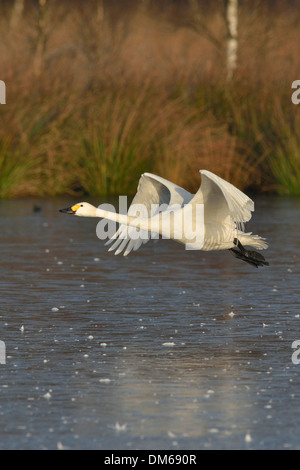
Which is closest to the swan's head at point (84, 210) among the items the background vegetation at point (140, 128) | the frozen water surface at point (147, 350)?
the frozen water surface at point (147, 350)

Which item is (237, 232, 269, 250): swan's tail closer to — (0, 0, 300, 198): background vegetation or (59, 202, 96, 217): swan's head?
(59, 202, 96, 217): swan's head

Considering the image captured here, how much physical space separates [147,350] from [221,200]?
2412 millimetres

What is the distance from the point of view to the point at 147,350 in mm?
9062

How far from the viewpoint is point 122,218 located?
11234 millimetres

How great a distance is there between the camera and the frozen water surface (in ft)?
22.5

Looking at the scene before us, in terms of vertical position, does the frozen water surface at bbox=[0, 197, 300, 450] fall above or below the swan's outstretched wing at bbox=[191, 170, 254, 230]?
below

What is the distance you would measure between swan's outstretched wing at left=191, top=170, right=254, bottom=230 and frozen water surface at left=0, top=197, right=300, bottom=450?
85 cm

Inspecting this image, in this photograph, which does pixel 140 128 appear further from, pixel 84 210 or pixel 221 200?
pixel 221 200

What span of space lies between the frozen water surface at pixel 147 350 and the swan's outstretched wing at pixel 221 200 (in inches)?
33.3

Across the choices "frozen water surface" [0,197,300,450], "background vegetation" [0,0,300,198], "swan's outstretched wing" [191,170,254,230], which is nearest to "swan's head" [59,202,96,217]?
"frozen water surface" [0,197,300,450]

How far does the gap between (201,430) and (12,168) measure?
1486cm

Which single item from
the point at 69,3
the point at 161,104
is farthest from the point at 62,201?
the point at 69,3

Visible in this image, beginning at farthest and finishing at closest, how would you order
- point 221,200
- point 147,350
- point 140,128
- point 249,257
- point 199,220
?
point 140,128 → point 249,257 → point 199,220 → point 221,200 → point 147,350

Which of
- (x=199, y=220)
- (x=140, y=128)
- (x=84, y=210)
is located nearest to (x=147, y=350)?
(x=199, y=220)
